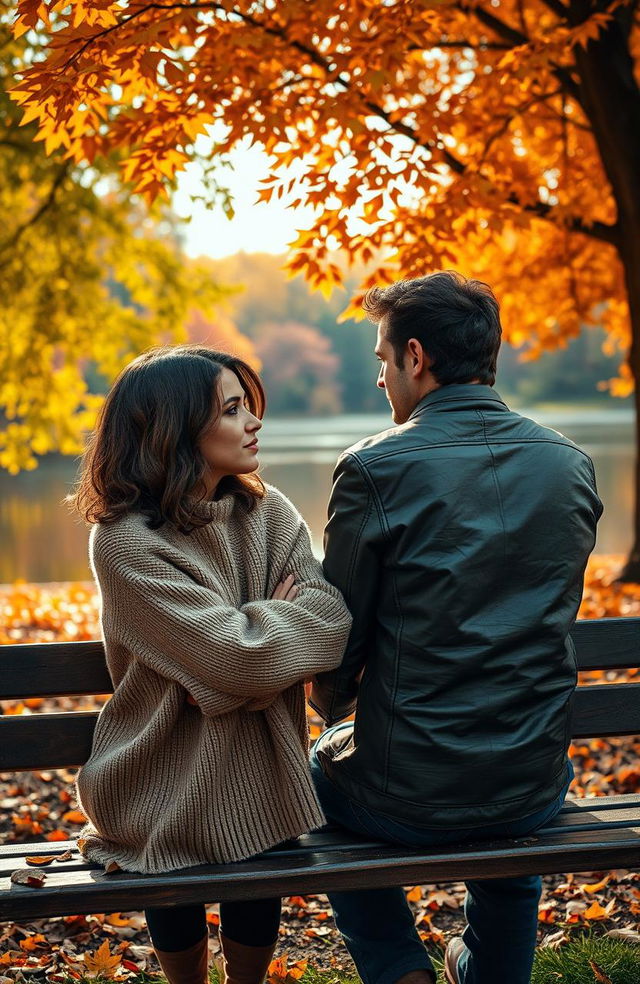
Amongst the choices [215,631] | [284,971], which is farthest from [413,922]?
[215,631]

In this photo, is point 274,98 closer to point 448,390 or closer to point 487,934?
point 448,390

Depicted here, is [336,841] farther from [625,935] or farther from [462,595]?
[625,935]

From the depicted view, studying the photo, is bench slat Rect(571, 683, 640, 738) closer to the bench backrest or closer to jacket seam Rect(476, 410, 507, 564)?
jacket seam Rect(476, 410, 507, 564)

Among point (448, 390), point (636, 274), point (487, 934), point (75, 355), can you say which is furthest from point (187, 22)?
point (75, 355)

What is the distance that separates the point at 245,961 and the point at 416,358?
1586 millimetres

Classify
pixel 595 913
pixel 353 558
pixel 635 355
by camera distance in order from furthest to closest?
pixel 635 355 < pixel 595 913 < pixel 353 558

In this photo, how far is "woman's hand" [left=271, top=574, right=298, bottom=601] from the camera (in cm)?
266

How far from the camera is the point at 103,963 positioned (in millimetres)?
3197

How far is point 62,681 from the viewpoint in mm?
3012

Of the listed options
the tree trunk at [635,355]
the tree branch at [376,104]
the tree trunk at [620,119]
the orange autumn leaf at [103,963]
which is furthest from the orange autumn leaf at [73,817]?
the tree trunk at [620,119]

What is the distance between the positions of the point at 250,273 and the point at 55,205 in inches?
2842

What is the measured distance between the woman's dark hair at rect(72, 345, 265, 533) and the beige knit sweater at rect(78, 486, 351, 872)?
0.06 meters

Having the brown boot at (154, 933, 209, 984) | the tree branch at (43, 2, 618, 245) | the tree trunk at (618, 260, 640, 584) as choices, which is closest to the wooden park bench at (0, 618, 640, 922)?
the brown boot at (154, 933, 209, 984)

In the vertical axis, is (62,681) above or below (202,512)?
below
